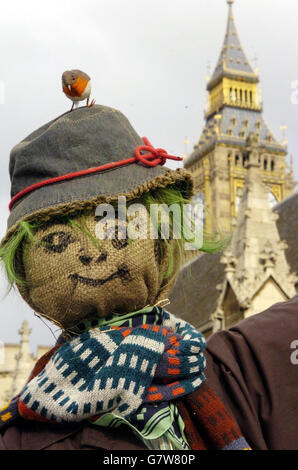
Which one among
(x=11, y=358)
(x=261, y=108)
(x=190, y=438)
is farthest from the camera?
(x=261, y=108)

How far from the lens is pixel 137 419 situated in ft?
7.47

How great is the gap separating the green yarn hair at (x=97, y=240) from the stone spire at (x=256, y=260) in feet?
31.4

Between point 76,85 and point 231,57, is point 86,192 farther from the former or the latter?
point 231,57

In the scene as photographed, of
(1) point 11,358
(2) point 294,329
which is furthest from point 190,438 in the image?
(1) point 11,358

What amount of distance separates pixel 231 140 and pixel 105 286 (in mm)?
52949

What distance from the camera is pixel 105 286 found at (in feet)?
8.18

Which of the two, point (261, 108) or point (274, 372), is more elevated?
point (261, 108)

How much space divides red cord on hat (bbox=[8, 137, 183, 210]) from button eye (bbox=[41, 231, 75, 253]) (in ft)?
0.59

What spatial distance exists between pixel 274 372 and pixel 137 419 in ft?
1.77

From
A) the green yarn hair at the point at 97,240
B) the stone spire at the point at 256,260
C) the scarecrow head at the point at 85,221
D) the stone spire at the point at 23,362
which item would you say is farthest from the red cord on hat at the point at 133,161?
the stone spire at the point at 23,362

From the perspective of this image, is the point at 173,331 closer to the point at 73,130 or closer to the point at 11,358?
the point at 73,130

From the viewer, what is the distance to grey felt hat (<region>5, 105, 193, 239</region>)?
2.49 m

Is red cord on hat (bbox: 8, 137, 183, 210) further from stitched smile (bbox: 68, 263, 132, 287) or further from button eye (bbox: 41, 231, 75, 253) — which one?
stitched smile (bbox: 68, 263, 132, 287)

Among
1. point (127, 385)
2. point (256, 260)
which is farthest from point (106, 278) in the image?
point (256, 260)
